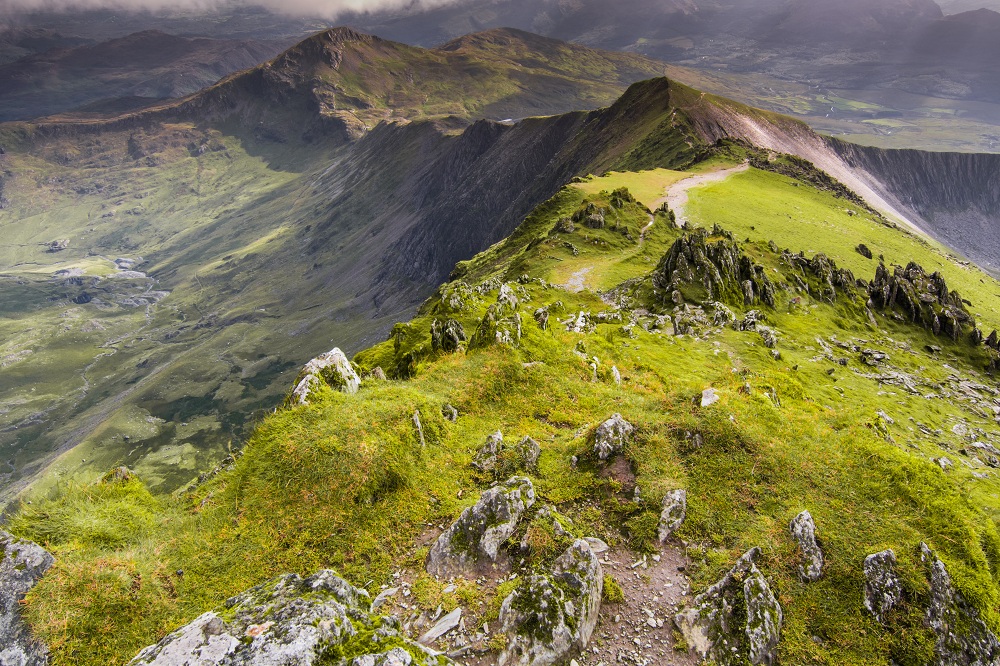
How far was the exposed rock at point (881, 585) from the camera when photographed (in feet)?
40.2

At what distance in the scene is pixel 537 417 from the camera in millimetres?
22453

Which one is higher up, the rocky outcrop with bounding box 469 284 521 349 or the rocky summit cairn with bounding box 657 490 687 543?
the rocky outcrop with bounding box 469 284 521 349

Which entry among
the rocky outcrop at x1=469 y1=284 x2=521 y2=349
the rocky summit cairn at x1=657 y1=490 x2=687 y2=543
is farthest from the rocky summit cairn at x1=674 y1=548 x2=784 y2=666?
the rocky outcrop at x1=469 y1=284 x2=521 y2=349

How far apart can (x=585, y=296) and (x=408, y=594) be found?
141 feet

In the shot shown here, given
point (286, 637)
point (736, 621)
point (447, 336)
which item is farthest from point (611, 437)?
point (447, 336)

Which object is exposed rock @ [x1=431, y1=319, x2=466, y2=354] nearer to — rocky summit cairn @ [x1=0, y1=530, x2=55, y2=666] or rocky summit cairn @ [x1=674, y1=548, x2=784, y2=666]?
rocky summit cairn @ [x1=674, y1=548, x2=784, y2=666]

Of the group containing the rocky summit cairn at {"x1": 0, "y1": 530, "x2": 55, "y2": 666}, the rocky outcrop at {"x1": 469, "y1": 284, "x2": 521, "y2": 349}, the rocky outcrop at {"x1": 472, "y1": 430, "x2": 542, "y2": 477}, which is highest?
the rocky summit cairn at {"x1": 0, "y1": 530, "x2": 55, "y2": 666}

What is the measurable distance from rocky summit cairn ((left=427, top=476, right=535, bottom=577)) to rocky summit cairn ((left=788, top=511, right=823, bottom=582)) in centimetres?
787

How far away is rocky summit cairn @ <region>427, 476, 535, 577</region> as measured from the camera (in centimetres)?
1382

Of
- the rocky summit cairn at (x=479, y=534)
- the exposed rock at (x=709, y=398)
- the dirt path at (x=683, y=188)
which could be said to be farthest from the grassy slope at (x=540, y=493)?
the dirt path at (x=683, y=188)

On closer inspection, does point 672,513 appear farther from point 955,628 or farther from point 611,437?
point 955,628

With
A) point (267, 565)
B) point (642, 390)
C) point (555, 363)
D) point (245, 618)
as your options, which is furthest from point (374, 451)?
point (642, 390)

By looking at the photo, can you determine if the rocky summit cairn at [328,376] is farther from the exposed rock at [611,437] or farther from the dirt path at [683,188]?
the dirt path at [683,188]

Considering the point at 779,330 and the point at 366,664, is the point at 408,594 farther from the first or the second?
the point at 779,330
